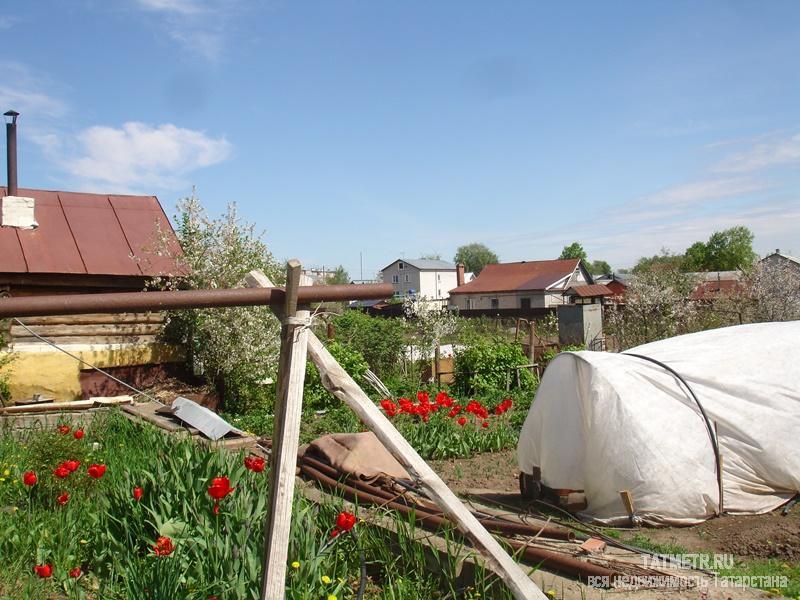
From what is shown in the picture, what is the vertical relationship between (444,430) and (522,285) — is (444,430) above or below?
below

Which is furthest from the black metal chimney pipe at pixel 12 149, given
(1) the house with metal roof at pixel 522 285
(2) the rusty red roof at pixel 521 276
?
(2) the rusty red roof at pixel 521 276

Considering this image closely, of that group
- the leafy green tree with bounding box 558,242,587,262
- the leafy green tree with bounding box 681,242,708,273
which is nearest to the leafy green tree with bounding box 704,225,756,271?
the leafy green tree with bounding box 681,242,708,273

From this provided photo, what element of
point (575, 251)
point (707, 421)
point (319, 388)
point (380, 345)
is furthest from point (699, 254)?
point (707, 421)

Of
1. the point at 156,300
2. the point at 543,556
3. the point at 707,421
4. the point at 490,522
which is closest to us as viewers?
the point at 156,300

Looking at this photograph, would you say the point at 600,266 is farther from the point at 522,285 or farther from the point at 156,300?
the point at 156,300

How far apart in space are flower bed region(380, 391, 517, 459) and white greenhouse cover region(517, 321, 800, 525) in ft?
5.26

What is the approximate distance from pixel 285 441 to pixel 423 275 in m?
70.7

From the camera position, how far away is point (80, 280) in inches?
461

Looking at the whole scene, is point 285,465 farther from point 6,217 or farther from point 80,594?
point 6,217

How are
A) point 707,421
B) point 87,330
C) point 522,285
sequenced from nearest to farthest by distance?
point 707,421 → point 87,330 → point 522,285

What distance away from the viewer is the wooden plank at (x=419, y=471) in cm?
281

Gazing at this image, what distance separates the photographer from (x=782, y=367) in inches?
256

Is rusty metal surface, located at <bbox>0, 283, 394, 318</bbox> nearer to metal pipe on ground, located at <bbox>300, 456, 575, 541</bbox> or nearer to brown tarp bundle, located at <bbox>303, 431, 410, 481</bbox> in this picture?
metal pipe on ground, located at <bbox>300, 456, 575, 541</bbox>

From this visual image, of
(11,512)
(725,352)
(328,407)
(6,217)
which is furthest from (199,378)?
(725,352)
